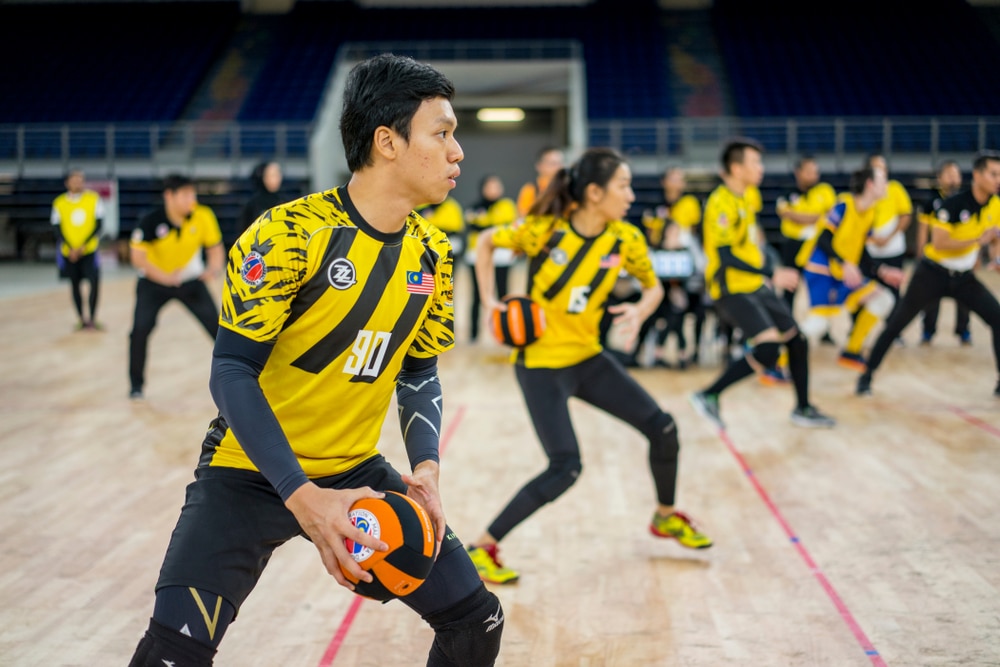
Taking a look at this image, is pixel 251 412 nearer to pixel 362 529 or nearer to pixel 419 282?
pixel 362 529

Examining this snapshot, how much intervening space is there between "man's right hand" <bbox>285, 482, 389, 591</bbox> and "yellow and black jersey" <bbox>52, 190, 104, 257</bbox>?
1037 centimetres

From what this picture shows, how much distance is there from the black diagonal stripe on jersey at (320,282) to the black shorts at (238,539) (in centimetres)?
40

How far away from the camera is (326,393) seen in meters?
2.25

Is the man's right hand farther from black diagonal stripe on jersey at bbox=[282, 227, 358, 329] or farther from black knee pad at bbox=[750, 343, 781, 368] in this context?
black knee pad at bbox=[750, 343, 781, 368]

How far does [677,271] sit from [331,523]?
7.41 metres

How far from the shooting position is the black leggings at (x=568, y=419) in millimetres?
4031

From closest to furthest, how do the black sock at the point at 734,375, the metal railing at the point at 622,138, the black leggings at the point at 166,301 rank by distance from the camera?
the black sock at the point at 734,375, the black leggings at the point at 166,301, the metal railing at the point at 622,138

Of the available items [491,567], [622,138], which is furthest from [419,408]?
[622,138]

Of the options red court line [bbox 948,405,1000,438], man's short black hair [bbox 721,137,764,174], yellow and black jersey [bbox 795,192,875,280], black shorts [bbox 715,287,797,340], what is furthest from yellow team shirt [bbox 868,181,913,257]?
man's short black hair [bbox 721,137,764,174]

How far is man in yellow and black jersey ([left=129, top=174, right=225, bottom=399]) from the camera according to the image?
7.38 metres

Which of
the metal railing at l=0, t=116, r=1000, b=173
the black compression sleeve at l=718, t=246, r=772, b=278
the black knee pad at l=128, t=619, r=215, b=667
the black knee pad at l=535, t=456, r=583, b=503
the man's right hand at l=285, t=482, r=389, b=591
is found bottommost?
the black knee pad at l=535, t=456, r=583, b=503

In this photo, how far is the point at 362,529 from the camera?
6.43 feet

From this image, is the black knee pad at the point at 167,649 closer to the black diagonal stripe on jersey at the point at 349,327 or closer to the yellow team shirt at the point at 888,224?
the black diagonal stripe on jersey at the point at 349,327

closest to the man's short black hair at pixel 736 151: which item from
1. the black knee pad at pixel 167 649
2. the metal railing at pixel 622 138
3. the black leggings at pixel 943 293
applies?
the black leggings at pixel 943 293
